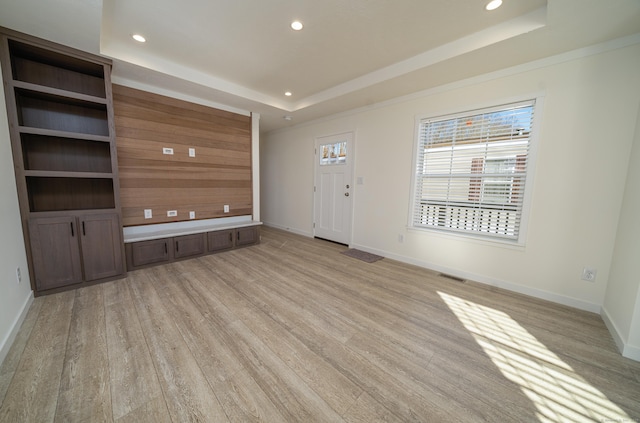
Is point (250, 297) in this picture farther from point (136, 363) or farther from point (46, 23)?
point (46, 23)

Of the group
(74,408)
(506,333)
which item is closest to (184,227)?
(74,408)

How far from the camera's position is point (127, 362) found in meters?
1.52

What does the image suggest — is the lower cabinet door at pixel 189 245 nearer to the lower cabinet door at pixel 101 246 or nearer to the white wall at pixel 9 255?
the lower cabinet door at pixel 101 246

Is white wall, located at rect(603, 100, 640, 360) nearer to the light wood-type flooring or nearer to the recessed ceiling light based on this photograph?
the light wood-type flooring

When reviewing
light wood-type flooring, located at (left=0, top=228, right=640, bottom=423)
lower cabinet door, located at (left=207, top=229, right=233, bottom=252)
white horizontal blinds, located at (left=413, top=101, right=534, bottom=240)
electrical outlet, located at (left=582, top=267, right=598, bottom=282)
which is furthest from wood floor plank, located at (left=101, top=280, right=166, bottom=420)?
electrical outlet, located at (left=582, top=267, right=598, bottom=282)

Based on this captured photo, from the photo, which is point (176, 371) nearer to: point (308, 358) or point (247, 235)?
point (308, 358)

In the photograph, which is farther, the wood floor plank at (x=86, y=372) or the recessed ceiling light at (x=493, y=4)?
the recessed ceiling light at (x=493, y=4)

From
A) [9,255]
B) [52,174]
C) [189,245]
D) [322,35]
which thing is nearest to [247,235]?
[189,245]

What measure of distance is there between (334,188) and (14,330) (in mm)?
4067

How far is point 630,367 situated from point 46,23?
529 cm

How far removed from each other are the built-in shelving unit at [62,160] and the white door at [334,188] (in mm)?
3200

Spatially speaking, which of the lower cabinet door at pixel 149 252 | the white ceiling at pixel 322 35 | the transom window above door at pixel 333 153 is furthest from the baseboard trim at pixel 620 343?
the lower cabinet door at pixel 149 252

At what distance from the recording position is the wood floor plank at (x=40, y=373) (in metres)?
1.18

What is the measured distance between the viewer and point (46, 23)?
196 cm
